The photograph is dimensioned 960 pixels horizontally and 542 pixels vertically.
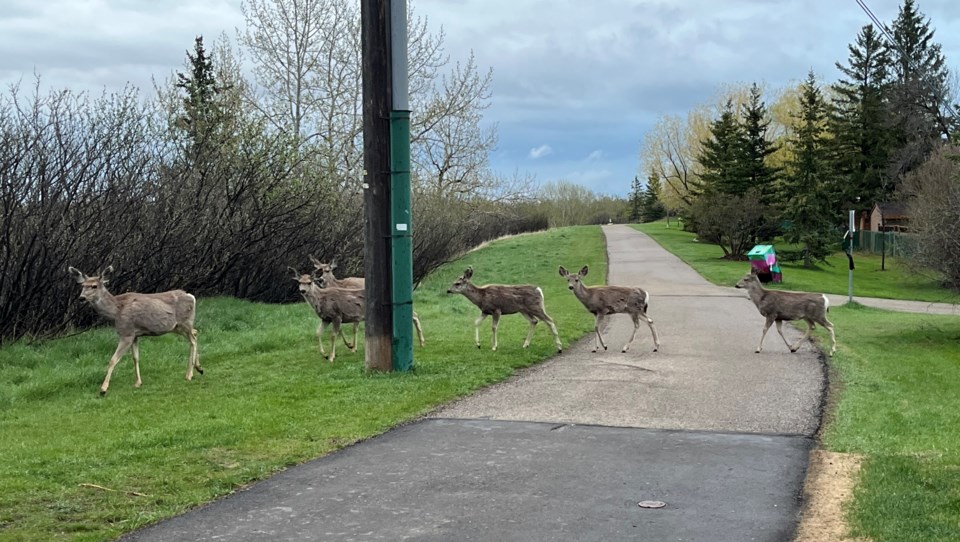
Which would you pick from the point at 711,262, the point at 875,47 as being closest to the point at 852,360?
the point at 711,262

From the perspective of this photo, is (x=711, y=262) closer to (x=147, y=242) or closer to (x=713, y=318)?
(x=713, y=318)

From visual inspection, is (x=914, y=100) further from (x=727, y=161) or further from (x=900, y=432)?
(x=900, y=432)

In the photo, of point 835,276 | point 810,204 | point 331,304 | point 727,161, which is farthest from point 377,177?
point 727,161

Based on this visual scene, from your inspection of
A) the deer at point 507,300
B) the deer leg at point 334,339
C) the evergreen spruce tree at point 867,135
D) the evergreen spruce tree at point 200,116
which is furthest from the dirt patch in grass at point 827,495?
the evergreen spruce tree at point 867,135

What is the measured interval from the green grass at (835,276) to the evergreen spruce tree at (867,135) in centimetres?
1174

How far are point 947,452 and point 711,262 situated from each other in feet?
136

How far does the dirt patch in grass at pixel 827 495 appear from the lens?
20.5 ft

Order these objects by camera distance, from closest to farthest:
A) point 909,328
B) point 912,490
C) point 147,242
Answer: point 912,490 < point 147,242 < point 909,328

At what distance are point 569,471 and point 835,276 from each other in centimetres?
4415

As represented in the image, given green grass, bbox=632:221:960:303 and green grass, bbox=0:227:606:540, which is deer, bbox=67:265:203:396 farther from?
green grass, bbox=632:221:960:303

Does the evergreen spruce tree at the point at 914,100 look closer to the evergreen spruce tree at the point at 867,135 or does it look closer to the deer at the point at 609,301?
the evergreen spruce tree at the point at 867,135

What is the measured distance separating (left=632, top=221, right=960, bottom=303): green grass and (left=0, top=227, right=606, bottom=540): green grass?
2003cm

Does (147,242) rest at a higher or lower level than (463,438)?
higher

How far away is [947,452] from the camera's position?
8562 mm
